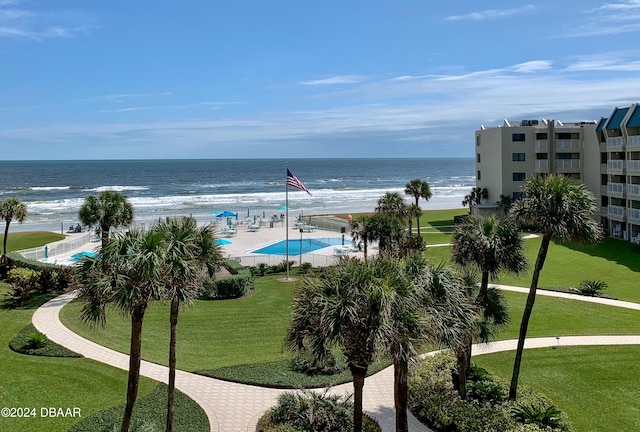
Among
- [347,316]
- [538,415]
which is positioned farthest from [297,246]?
[347,316]


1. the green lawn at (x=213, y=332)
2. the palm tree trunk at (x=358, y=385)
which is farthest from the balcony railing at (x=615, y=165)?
the palm tree trunk at (x=358, y=385)

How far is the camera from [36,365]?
56.1ft

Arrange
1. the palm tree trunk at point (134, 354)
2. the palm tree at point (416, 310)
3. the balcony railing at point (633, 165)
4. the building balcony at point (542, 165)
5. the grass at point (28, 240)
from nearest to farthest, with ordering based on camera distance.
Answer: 1. the palm tree at point (416, 310)
2. the palm tree trunk at point (134, 354)
3. the balcony railing at point (633, 165)
4. the grass at point (28, 240)
5. the building balcony at point (542, 165)

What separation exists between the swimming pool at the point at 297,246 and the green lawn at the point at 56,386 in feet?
85.1

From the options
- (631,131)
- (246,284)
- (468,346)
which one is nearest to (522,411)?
(468,346)

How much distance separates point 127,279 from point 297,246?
119ft

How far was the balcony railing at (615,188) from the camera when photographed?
A: 138 feet

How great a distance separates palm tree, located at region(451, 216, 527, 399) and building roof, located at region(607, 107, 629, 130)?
3378cm

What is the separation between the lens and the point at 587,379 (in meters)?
16.8

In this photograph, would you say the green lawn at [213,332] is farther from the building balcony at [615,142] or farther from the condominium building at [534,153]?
the building balcony at [615,142]

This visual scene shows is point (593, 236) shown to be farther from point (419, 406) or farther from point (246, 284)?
point (246, 284)

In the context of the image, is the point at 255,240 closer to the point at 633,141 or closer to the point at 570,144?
the point at 570,144

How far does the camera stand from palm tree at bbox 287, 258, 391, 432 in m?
9.89

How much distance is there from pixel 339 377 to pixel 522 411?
563 centimetres
